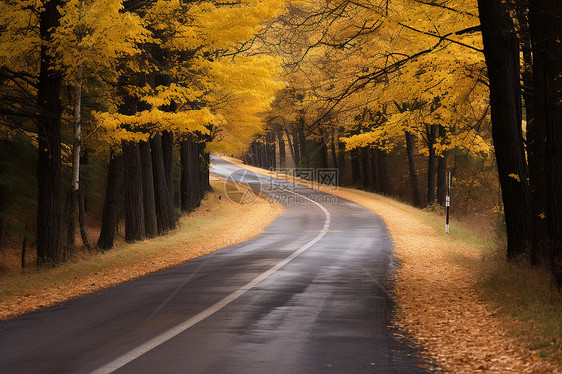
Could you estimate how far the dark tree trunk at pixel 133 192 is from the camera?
20.8 metres

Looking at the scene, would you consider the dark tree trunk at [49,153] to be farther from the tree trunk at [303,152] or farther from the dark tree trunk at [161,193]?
the tree trunk at [303,152]

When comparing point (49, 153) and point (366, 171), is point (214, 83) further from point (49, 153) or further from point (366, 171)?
point (366, 171)

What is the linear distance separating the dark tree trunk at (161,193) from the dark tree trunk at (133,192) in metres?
1.81

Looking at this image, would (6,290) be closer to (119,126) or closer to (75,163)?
(75,163)

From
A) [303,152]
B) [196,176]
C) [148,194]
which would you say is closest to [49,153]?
[148,194]

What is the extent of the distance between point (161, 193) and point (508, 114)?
15420 mm

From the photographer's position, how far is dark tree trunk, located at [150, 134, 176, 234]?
23.3 metres

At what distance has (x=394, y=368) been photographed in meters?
5.83

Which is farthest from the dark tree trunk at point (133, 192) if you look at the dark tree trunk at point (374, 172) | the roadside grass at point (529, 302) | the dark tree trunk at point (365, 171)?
the dark tree trunk at point (365, 171)

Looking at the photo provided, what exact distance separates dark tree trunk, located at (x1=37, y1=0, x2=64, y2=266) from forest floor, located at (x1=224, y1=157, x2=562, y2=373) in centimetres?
918

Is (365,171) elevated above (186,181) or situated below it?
above

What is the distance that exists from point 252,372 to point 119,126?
1330cm

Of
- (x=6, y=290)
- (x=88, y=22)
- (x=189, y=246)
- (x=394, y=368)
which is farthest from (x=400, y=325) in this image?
(x=189, y=246)

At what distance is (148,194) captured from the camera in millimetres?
21828
